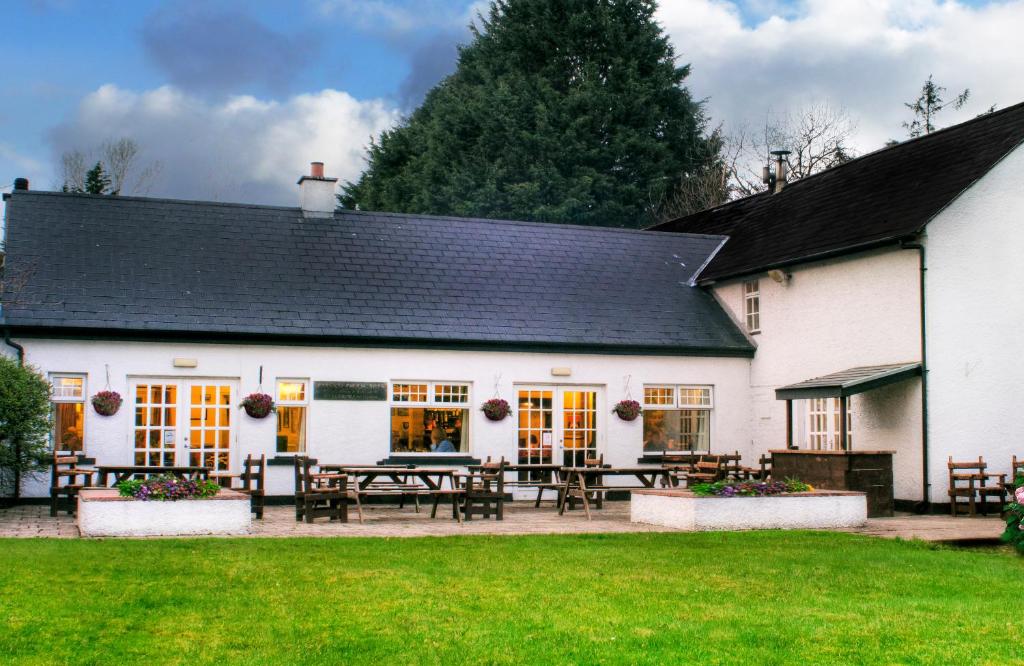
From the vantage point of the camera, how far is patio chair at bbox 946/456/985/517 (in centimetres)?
1838

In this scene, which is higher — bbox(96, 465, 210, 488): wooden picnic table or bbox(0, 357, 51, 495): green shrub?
bbox(0, 357, 51, 495): green shrub

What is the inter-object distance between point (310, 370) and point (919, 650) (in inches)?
570

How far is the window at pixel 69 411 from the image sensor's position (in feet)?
64.9

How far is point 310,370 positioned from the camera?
2102 cm

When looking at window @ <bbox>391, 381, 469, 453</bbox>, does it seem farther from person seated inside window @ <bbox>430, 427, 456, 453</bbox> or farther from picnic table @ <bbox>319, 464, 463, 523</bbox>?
picnic table @ <bbox>319, 464, 463, 523</bbox>

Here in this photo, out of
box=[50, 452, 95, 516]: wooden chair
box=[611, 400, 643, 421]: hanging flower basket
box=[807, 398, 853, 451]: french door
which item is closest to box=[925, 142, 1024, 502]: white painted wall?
box=[807, 398, 853, 451]: french door

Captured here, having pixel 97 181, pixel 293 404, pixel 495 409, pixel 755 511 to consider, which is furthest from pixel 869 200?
pixel 97 181

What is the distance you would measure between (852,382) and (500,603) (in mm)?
10834

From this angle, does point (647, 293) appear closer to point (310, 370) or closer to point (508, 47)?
point (310, 370)

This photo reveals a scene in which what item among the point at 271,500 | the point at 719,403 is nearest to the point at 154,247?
the point at 271,500

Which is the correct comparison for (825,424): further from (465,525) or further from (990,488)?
(465,525)

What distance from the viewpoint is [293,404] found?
21016 mm

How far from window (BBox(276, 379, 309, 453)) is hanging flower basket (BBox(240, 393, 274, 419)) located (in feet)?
1.16

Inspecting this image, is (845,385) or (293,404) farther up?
(845,385)
